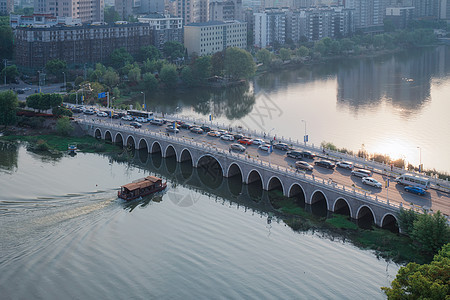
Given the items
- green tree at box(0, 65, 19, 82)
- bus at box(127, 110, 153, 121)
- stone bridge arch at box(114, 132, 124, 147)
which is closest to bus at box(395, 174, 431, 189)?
bus at box(127, 110, 153, 121)

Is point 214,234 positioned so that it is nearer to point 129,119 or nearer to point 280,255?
point 280,255

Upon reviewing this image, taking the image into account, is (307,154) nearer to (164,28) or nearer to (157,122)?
(157,122)

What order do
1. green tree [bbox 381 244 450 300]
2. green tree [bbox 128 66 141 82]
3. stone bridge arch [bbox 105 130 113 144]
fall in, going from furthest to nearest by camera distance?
green tree [bbox 128 66 141 82]
stone bridge arch [bbox 105 130 113 144]
green tree [bbox 381 244 450 300]

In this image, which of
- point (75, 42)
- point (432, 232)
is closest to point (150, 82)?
point (75, 42)

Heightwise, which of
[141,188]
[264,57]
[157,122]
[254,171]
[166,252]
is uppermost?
[264,57]

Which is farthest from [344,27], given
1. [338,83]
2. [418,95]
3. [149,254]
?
[149,254]

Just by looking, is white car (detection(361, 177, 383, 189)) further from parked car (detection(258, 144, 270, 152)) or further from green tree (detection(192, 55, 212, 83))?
green tree (detection(192, 55, 212, 83))

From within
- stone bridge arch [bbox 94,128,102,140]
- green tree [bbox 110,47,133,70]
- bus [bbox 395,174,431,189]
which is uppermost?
green tree [bbox 110,47,133,70]
